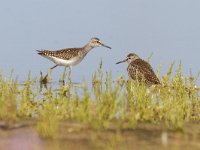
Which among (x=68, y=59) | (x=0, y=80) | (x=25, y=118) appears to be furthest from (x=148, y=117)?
(x=68, y=59)

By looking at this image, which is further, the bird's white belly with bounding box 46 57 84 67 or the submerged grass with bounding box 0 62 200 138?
the bird's white belly with bounding box 46 57 84 67

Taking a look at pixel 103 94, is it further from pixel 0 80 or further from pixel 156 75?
pixel 156 75

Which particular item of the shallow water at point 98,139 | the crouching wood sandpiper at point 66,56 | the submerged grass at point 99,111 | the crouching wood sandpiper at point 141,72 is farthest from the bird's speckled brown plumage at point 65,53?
the shallow water at point 98,139

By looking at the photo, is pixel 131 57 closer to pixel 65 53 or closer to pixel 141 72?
pixel 141 72

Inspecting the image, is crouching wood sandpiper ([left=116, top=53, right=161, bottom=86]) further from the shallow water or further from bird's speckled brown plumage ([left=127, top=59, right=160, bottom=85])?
the shallow water

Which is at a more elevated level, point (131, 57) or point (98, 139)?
point (131, 57)

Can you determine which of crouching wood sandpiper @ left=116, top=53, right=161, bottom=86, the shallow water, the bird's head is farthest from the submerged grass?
the bird's head

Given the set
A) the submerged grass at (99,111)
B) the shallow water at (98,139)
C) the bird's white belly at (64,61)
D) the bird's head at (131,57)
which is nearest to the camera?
the shallow water at (98,139)

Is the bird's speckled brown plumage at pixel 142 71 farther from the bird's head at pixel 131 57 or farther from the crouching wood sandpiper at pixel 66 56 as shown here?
the crouching wood sandpiper at pixel 66 56

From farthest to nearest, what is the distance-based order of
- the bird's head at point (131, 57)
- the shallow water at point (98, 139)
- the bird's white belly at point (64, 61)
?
the bird's white belly at point (64, 61) → the bird's head at point (131, 57) → the shallow water at point (98, 139)

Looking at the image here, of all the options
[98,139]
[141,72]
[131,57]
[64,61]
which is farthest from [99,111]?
[64,61]

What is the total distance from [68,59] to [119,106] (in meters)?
11.0

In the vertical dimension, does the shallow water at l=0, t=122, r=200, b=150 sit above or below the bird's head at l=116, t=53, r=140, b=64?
below

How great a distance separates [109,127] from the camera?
780cm
